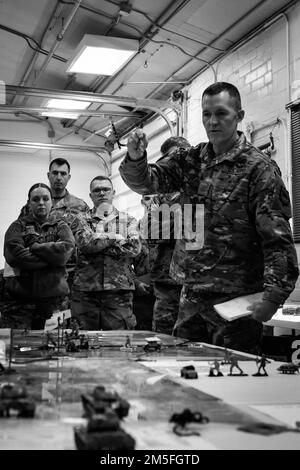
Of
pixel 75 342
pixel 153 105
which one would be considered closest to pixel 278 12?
pixel 153 105

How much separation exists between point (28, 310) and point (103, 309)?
644 millimetres

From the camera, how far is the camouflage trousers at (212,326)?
6.77ft

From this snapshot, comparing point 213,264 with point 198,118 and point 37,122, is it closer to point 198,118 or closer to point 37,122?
point 198,118

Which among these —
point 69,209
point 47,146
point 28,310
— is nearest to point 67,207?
point 69,209

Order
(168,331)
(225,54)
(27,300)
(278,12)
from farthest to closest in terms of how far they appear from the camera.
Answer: (225,54)
(278,12)
(27,300)
(168,331)

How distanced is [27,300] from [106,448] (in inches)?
125

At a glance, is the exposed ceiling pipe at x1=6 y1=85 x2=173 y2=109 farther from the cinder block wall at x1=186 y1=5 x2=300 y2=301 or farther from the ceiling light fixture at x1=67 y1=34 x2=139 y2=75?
the cinder block wall at x1=186 y1=5 x2=300 y2=301

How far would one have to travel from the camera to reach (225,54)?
6.00 m

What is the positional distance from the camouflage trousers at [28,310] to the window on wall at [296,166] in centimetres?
204

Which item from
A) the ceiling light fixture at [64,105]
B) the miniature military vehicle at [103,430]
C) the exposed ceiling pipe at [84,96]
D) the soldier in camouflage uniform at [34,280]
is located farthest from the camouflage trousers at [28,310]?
the ceiling light fixture at [64,105]

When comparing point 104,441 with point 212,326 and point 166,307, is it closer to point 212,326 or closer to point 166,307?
point 212,326

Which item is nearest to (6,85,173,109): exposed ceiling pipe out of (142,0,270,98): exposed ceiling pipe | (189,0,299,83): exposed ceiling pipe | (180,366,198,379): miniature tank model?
(142,0,270,98): exposed ceiling pipe

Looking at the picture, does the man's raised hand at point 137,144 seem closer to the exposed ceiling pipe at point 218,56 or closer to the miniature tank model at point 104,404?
the miniature tank model at point 104,404

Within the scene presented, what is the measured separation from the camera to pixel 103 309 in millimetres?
4199
